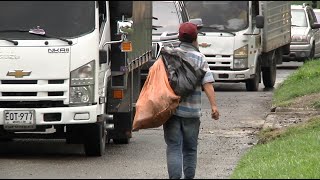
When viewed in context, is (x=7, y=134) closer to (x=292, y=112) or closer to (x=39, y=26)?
(x=39, y=26)

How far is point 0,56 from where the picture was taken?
42.6ft

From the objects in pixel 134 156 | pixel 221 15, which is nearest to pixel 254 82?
pixel 221 15

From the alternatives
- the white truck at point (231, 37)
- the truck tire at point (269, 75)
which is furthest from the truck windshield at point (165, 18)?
the truck tire at point (269, 75)

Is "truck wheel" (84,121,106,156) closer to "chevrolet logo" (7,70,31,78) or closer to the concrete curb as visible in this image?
"chevrolet logo" (7,70,31,78)

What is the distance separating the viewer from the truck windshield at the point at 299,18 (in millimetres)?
34344

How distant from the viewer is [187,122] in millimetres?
10742

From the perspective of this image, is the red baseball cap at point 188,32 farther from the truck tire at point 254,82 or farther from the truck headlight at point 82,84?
the truck tire at point 254,82

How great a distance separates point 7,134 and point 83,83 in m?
1.40

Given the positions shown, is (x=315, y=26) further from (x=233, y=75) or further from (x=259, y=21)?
(x=259, y=21)

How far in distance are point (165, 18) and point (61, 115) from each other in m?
8.87

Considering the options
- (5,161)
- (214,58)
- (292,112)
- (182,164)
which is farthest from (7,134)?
(214,58)

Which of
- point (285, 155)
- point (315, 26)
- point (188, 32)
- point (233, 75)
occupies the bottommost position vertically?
point (285, 155)

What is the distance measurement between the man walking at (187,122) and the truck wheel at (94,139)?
2.85m

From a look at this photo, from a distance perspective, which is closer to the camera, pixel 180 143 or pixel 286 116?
pixel 180 143
